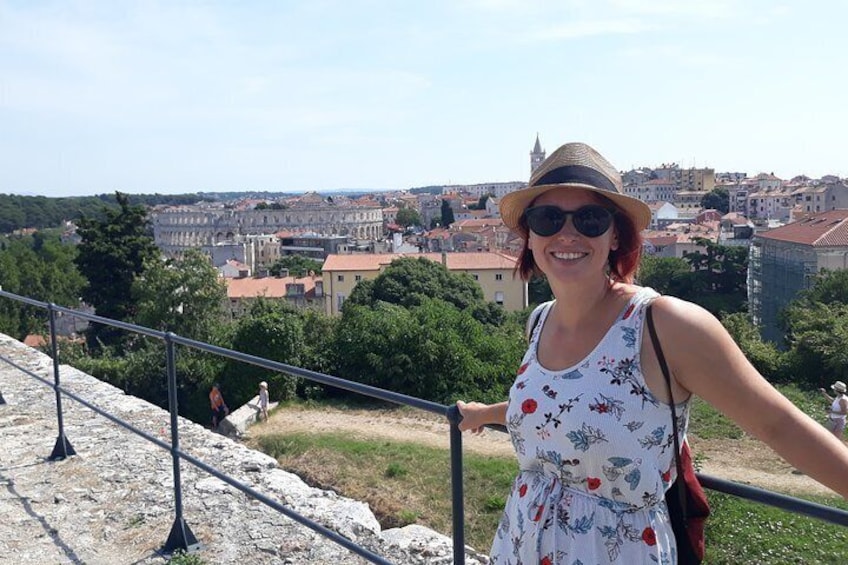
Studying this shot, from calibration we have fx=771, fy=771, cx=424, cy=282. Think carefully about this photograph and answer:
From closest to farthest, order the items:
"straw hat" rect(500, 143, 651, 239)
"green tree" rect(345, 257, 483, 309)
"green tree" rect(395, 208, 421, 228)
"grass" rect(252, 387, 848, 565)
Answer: "straw hat" rect(500, 143, 651, 239) < "grass" rect(252, 387, 848, 565) < "green tree" rect(345, 257, 483, 309) < "green tree" rect(395, 208, 421, 228)

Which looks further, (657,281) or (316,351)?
(657,281)

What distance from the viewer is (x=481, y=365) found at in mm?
16016

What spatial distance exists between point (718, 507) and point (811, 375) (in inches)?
537

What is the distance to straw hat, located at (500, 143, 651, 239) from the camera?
1.65m

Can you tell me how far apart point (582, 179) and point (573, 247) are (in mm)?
147

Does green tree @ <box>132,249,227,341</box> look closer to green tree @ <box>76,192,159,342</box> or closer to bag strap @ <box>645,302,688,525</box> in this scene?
green tree @ <box>76,192,159,342</box>

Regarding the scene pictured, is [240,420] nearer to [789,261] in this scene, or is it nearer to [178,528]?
[178,528]

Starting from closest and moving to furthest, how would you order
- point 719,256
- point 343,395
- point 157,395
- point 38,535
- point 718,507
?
point 38,535 < point 718,507 < point 343,395 < point 157,395 < point 719,256

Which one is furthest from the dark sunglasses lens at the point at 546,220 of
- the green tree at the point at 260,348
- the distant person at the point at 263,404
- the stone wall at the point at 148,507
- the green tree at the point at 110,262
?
the green tree at the point at 110,262

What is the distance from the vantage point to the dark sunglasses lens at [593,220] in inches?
65.2

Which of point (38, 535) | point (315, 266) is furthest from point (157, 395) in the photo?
point (315, 266)

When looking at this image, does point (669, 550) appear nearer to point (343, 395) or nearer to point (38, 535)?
point (38, 535)

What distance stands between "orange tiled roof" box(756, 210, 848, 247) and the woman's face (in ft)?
140

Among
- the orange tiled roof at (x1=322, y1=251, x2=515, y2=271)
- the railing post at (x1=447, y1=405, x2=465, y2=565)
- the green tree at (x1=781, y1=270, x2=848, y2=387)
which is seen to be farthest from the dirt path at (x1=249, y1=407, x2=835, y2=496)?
the orange tiled roof at (x1=322, y1=251, x2=515, y2=271)
